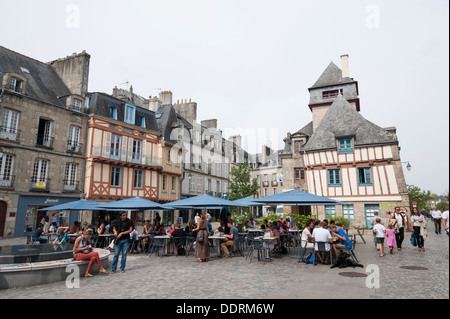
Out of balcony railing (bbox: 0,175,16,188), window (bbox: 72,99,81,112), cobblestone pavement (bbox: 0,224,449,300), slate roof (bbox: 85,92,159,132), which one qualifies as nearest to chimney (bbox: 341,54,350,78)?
slate roof (bbox: 85,92,159,132)

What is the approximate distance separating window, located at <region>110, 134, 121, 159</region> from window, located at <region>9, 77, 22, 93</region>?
6600 mm

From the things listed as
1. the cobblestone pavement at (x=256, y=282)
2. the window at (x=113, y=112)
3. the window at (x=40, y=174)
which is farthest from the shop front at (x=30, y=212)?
the cobblestone pavement at (x=256, y=282)

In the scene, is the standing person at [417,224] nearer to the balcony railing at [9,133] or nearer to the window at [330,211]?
the window at [330,211]

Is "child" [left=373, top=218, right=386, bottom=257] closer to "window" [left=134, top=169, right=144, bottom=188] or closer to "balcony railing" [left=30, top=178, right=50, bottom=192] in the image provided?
"balcony railing" [left=30, top=178, right=50, bottom=192]

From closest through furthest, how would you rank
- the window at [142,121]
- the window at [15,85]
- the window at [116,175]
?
the window at [15,85] → the window at [116,175] → the window at [142,121]

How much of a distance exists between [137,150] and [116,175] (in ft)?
9.59

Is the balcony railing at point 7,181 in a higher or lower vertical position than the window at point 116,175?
lower

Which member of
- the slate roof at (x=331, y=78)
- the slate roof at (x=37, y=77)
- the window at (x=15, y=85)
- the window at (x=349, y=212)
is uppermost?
the slate roof at (x=331, y=78)

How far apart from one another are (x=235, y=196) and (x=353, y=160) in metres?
12.3

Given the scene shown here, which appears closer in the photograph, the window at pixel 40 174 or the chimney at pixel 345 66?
the window at pixel 40 174

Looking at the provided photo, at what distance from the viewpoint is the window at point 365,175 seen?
19766mm

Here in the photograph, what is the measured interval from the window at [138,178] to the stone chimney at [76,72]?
7.11 meters
